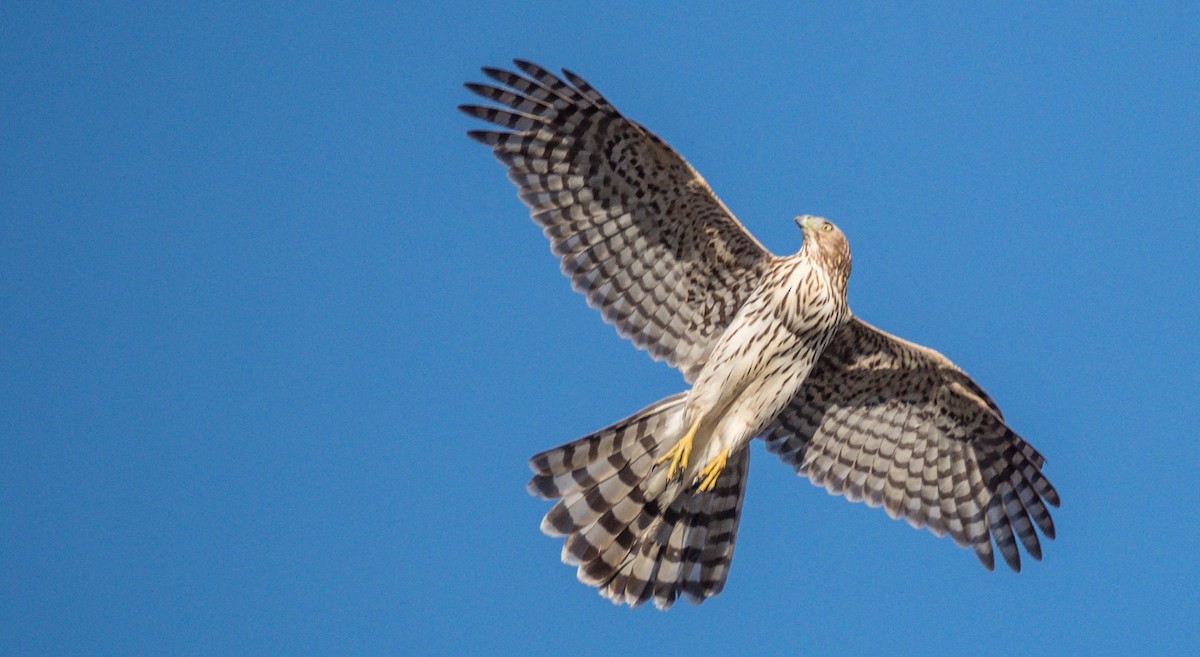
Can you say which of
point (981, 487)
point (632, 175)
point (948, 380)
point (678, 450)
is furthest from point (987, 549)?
point (632, 175)

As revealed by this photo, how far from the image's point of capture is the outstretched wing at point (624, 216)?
1324 centimetres

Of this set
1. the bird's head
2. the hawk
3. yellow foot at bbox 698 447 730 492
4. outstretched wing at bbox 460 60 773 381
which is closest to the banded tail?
the hawk

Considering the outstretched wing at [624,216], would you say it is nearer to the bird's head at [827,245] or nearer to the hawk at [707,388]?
the hawk at [707,388]

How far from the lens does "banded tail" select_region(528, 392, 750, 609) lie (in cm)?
1366

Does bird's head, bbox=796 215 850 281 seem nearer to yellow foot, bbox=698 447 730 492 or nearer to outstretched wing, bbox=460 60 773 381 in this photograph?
outstretched wing, bbox=460 60 773 381

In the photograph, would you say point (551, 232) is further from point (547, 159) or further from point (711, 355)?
point (711, 355)

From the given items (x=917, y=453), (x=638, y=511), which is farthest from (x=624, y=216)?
(x=917, y=453)

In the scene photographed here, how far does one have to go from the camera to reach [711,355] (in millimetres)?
13664

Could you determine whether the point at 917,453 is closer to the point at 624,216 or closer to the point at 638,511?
the point at 638,511

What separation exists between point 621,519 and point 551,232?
6.98 ft

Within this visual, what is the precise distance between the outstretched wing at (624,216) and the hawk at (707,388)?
0.01m

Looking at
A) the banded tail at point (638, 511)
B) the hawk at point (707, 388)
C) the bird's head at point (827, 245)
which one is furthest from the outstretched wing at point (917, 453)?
the bird's head at point (827, 245)

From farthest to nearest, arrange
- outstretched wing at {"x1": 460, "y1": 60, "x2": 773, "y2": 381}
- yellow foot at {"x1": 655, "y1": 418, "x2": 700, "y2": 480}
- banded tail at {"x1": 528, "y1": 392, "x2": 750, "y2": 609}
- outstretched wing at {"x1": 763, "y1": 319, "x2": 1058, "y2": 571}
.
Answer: outstretched wing at {"x1": 763, "y1": 319, "x2": 1058, "y2": 571}, banded tail at {"x1": 528, "y1": 392, "x2": 750, "y2": 609}, yellow foot at {"x1": 655, "y1": 418, "x2": 700, "y2": 480}, outstretched wing at {"x1": 460, "y1": 60, "x2": 773, "y2": 381}

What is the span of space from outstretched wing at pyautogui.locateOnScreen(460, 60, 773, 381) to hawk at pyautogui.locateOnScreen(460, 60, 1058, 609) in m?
0.01
